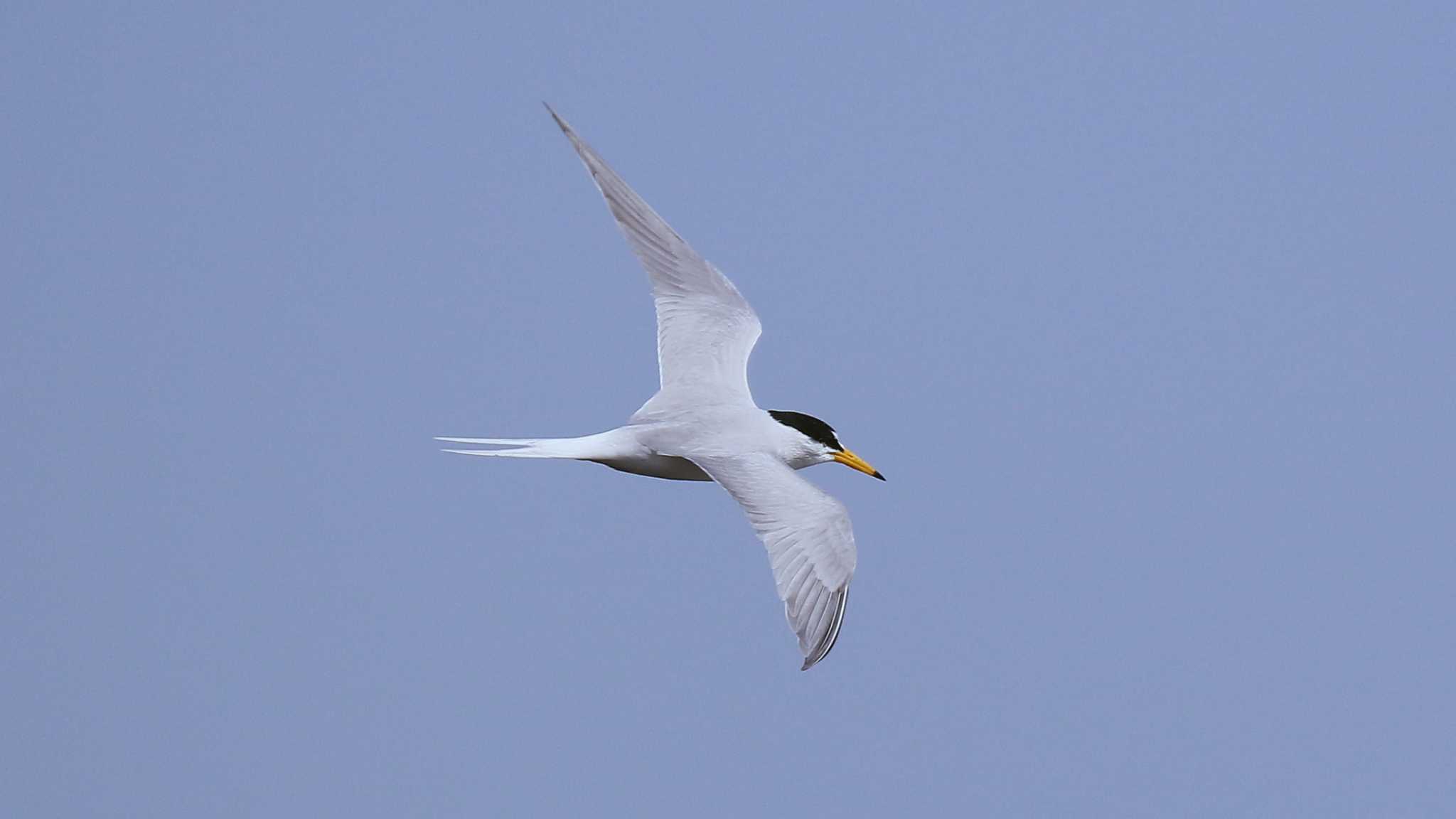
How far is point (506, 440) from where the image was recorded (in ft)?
22.4

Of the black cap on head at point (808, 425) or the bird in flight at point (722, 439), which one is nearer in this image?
the bird in flight at point (722, 439)

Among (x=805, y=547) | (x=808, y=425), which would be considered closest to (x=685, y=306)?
(x=808, y=425)

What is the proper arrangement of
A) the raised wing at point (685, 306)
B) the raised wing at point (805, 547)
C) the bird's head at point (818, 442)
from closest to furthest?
the raised wing at point (805, 547) < the bird's head at point (818, 442) < the raised wing at point (685, 306)

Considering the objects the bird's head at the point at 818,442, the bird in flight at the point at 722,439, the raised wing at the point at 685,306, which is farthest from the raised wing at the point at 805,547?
the raised wing at the point at 685,306

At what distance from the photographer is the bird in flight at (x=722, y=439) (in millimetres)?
6074

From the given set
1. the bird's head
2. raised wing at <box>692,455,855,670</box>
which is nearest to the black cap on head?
the bird's head

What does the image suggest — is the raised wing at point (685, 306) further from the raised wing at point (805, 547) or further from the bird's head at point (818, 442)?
the raised wing at point (805, 547)

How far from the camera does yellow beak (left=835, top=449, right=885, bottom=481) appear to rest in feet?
24.2

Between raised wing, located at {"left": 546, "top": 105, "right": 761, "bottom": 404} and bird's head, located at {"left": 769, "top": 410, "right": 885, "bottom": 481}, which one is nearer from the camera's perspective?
bird's head, located at {"left": 769, "top": 410, "right": 885, "bottom": 481}

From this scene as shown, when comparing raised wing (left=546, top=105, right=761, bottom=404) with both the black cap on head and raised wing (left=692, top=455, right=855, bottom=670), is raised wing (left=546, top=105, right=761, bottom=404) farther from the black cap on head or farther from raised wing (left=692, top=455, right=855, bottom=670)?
raised wing (left=692, top=455, right=855, bottom=670)

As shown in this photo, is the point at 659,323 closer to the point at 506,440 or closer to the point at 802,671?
the point at 506,440

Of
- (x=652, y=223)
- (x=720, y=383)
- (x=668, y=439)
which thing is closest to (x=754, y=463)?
(x=668, y=439)

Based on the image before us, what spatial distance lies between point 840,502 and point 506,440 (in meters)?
1.40

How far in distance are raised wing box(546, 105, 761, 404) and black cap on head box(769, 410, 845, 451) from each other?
249 mm
